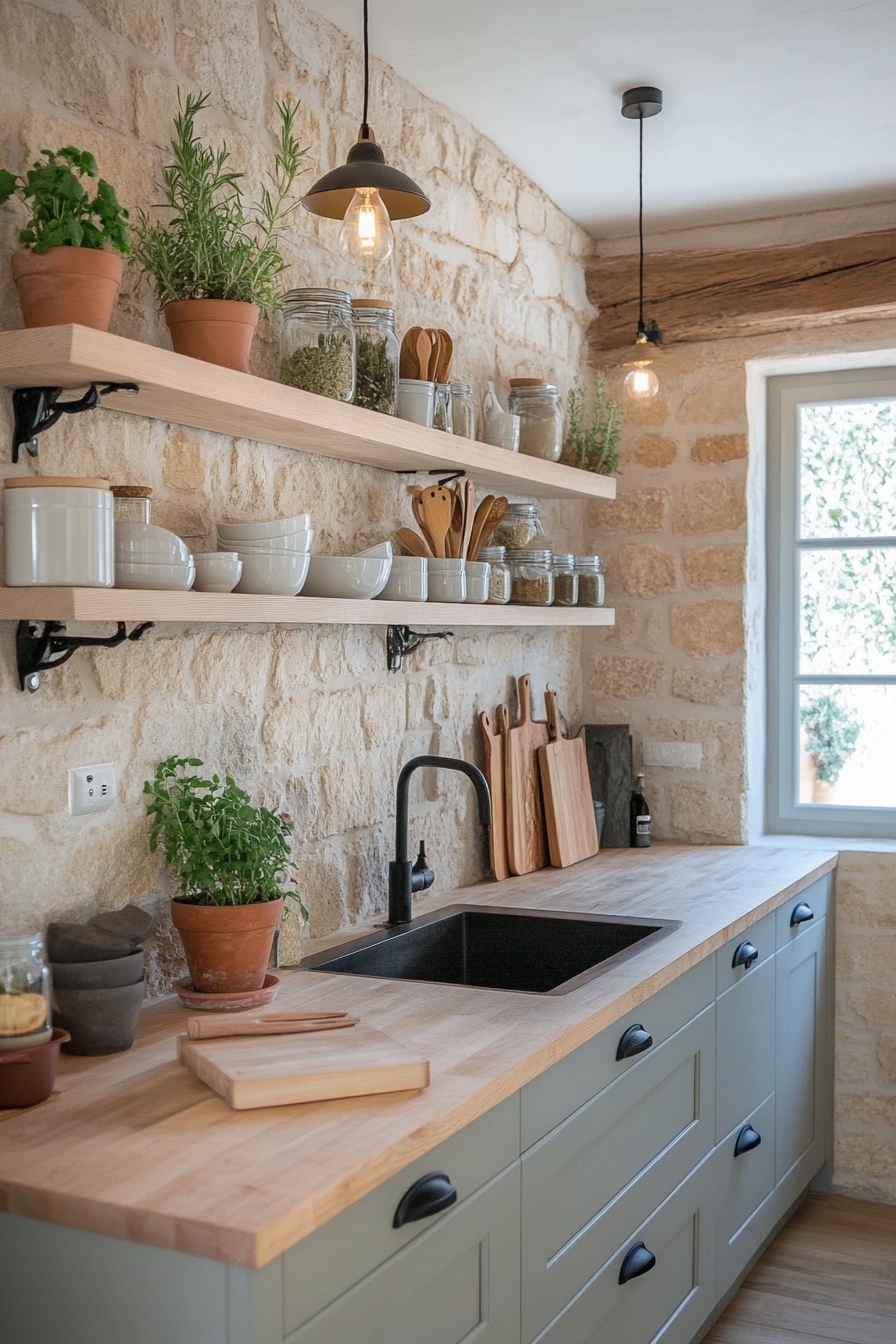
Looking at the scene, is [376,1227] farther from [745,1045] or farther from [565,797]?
[565,797]

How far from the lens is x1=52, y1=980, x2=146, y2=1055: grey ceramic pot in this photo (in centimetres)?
177

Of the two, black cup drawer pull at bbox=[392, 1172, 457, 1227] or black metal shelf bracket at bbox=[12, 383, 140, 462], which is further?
black metal shelf bracket at bbox=[12, 383, 140, 462]

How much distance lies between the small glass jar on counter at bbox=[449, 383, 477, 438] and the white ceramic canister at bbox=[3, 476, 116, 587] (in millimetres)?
1204

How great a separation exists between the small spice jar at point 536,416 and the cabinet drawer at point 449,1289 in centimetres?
185

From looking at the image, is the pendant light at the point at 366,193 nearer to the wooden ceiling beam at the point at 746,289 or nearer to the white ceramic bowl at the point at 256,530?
the white ceramic bowl at the point at 256,530

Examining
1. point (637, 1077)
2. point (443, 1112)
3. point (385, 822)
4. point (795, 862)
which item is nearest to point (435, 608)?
point (385, 822)

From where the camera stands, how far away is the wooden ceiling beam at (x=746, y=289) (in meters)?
3.57

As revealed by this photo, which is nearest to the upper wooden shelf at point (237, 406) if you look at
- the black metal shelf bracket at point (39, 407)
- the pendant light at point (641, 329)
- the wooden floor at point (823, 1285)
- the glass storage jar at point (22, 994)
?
the black metal shelf bracket at point (39, 407)

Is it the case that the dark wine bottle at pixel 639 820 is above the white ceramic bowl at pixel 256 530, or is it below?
below

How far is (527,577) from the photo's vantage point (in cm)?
309

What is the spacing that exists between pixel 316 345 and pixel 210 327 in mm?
303

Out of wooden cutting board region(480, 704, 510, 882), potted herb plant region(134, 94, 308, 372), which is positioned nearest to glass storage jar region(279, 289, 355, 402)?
potted herb plant region(134, 94, 308, 372)

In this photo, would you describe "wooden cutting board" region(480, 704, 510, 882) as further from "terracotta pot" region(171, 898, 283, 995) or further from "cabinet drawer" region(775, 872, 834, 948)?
"terracotta pot" region(171, 898, 283, 995)

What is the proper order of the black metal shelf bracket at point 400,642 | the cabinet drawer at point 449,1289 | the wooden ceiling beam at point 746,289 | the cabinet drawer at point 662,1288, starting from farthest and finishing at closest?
the wooden ceiling beam at point 746,289 → the black metal shelf bracket at point 400,642 → the cabinet drawer at point 662,1288 → the cabinet drawer at point 449,1289
